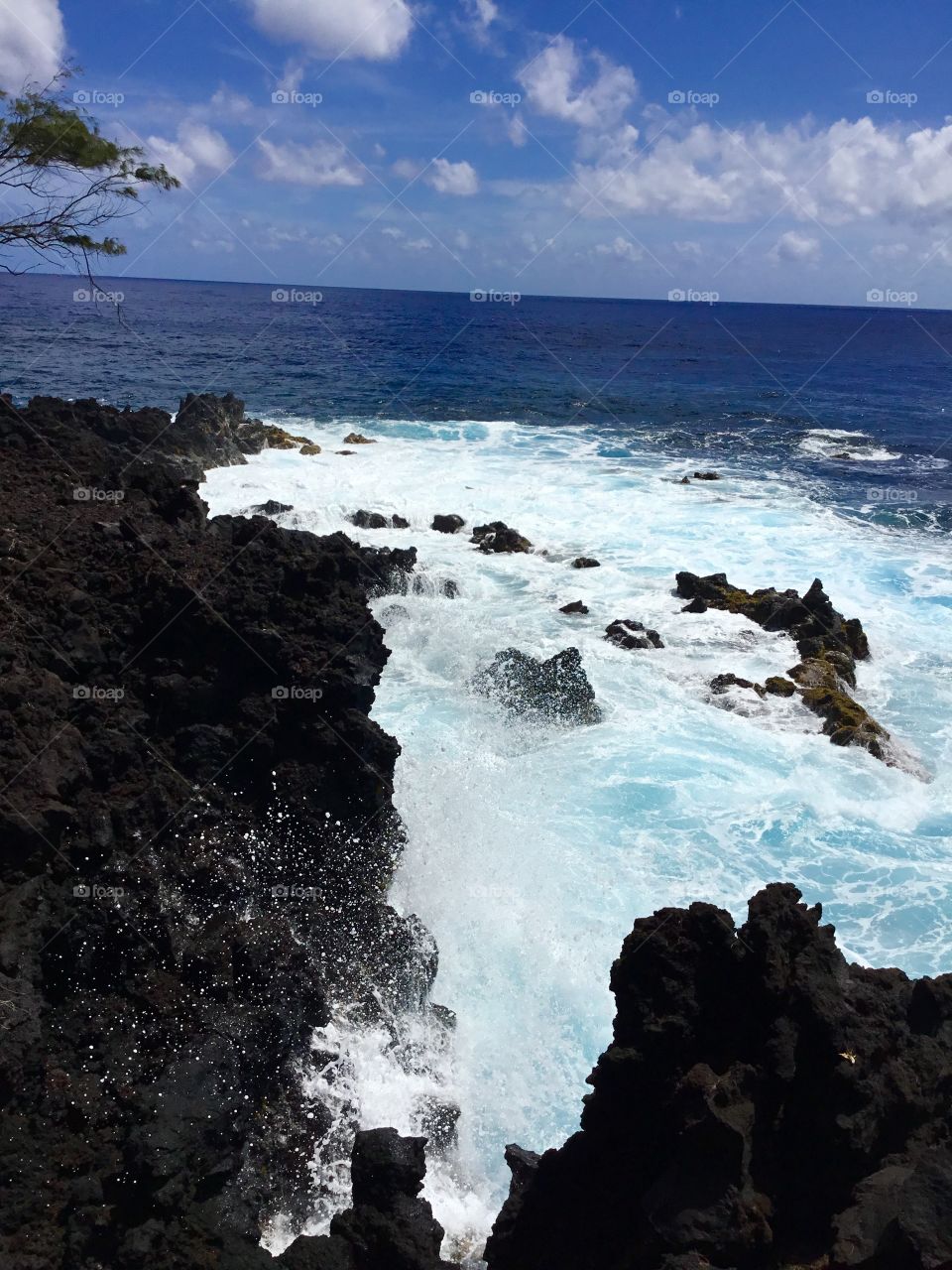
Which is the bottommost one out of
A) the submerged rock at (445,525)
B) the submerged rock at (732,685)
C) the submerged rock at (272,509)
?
the submerged rock at (732,685)

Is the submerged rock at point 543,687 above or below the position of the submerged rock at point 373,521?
below

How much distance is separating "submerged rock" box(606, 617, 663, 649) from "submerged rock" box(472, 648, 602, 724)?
138 inches

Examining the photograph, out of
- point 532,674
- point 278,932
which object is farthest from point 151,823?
point 532,674

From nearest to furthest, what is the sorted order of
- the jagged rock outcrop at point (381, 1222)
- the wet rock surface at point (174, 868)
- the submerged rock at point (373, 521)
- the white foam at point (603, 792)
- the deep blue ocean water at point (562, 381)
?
the jagged rock outcrop at point (381, 1222)
the wet rock surface at point (174, 868)
the white foam at point (603, 792)
the submerged rock at point (373, 521)
the deep blue ocean water at point (562, 381)

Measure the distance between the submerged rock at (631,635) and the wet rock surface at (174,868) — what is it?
8510mm

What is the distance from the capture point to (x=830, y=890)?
13.6m

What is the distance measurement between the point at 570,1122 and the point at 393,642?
494 inches

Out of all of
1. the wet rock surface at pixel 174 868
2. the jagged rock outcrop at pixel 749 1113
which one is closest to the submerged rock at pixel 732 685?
the wet rock surface at pixel 174 868

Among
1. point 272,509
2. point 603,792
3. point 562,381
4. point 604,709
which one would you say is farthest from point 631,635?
point 562,381

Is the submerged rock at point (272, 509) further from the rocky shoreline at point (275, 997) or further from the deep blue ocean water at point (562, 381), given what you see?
the rocky shoreline at point (275, 997)

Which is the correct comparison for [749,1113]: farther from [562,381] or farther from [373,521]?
[562,381]

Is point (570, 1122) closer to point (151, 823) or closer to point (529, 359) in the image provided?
point (151, 823)

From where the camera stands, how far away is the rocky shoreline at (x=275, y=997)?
6.42 metres

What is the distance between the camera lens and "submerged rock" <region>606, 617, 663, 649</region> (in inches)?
861
